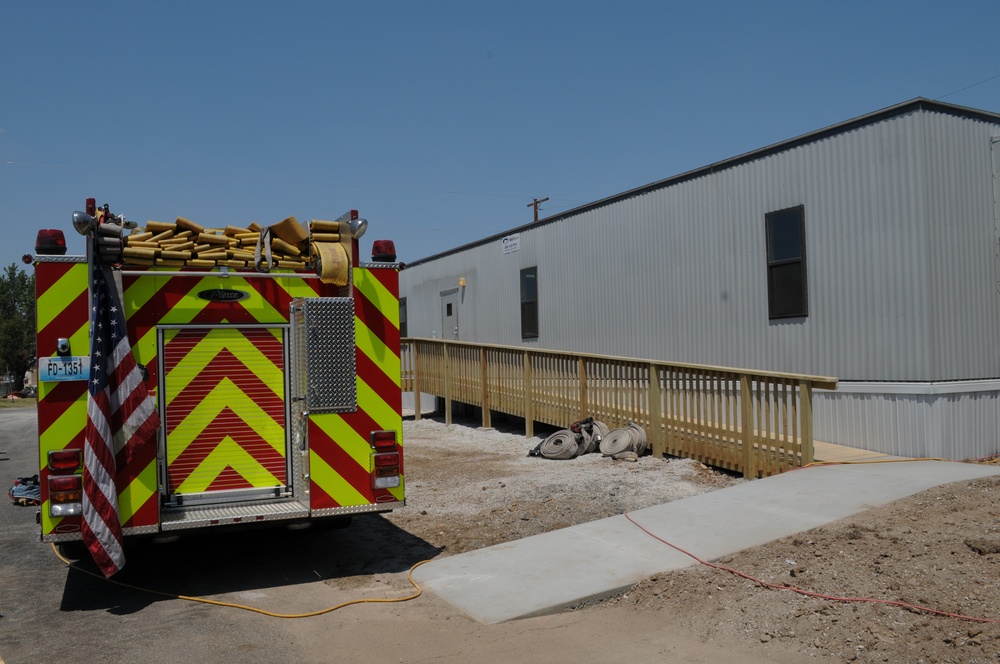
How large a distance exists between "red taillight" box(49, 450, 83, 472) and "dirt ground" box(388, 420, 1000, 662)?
326 cm

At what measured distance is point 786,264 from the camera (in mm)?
12289

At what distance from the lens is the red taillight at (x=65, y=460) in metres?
5.98

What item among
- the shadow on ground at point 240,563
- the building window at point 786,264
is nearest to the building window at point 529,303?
A: the building window at point 786,264

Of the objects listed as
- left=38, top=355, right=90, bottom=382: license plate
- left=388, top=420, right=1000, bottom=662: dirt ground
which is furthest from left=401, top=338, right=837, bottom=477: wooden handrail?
left=38, top=355, right=90, bottom=382: license plate

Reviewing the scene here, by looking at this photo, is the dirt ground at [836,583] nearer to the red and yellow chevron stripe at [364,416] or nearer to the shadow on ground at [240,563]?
the shadow on ground at [240,563]

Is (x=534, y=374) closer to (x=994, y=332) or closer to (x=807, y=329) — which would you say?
(x=807, y=329)

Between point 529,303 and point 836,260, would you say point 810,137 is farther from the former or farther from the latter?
point 529,303

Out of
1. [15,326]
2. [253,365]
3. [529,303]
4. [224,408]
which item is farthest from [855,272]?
[15,326]

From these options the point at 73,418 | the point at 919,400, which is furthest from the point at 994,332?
the point at 73,418

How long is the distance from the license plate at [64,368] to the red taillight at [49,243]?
0.79m

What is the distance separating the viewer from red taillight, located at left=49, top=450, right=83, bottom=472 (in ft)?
19.6

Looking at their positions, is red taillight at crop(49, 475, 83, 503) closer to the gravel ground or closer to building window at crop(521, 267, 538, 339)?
the gravel ground

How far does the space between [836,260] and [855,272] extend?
37 cm

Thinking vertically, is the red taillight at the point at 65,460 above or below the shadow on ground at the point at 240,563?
above
